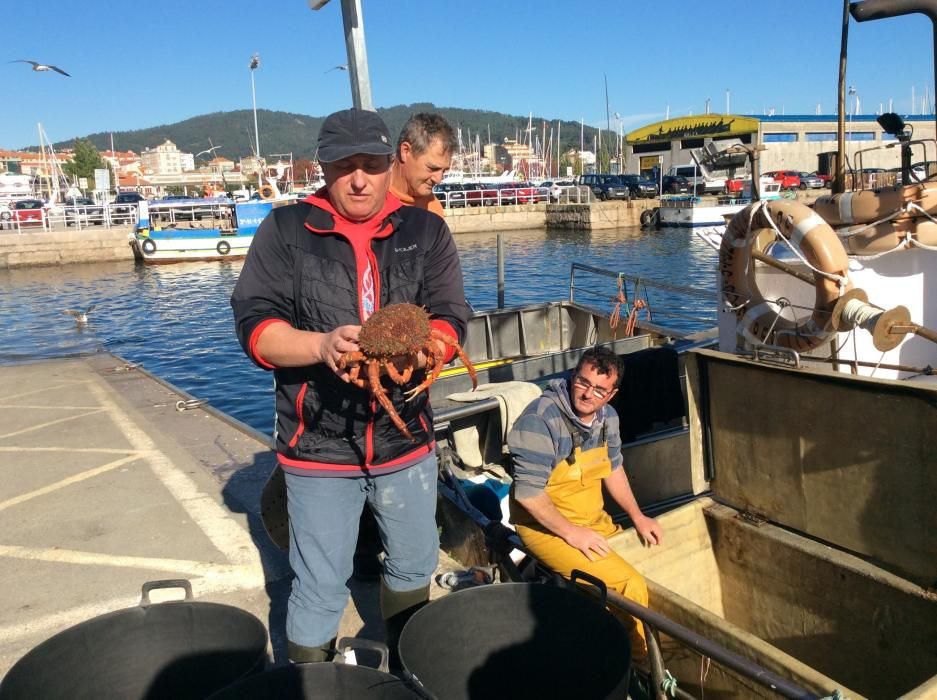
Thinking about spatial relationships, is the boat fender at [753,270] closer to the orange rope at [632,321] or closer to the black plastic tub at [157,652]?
the black plastic tub at [157,652]

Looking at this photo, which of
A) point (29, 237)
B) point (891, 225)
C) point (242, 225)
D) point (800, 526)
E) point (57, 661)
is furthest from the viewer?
point (242, 225)

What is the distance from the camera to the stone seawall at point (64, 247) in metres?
34.8

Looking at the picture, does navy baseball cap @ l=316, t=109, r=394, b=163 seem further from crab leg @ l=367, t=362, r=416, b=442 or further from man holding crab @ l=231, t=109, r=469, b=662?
crab leg @ l=367, t=362, r=416, b=442

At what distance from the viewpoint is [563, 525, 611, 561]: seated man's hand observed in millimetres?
3387

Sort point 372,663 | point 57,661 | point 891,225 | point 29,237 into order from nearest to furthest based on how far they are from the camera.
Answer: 1. point 57,661
2. point 372,663
3. point 891,225
4. point 29,237

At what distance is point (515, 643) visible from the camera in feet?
9.33

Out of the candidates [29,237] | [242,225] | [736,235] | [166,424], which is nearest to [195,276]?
[242,225]

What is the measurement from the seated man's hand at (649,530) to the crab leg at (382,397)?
1.57m

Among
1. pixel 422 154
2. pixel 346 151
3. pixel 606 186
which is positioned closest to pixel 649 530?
pixel 422 154

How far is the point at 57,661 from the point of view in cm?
250

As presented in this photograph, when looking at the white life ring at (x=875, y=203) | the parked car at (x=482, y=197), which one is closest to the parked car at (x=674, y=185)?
the parked car at (x=482, y=197)

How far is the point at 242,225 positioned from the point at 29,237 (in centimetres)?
989

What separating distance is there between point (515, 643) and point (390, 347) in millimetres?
1336

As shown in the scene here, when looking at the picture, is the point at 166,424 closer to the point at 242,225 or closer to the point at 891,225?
the point at 891,225
